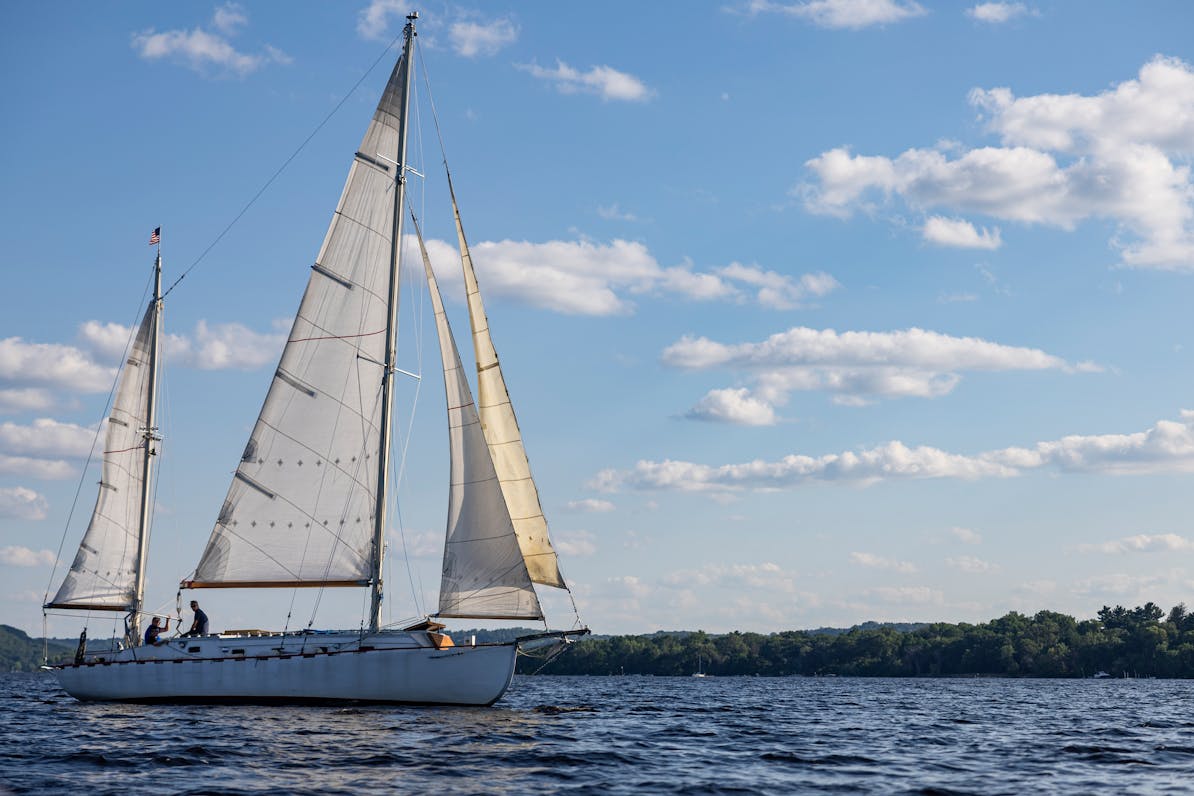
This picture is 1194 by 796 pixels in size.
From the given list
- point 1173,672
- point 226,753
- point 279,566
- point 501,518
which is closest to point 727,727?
point 501,518

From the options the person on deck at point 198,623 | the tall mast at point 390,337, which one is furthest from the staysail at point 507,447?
the person on deck at point 198,623

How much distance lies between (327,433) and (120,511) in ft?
37.5

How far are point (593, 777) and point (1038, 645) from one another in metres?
170

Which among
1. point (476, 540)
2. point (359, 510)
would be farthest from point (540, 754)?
point (359, 510)

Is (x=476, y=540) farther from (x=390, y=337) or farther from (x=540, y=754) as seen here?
(x=540, y=754)

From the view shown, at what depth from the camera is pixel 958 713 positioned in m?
56.1

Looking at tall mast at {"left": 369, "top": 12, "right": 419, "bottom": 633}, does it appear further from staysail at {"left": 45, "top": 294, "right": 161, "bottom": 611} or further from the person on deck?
staysail at {"left": 45, "top": 294, "right": 161, "bottom": 611}

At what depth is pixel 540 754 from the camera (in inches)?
1138

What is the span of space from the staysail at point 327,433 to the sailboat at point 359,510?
0.16 ft

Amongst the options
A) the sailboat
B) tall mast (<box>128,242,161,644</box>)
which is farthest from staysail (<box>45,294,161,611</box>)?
the sailboat

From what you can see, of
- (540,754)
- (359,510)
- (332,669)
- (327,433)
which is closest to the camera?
(540,754)

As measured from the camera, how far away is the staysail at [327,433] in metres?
40.8

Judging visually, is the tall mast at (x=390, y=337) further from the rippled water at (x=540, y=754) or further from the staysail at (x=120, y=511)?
the staysail at (x=120, y=511)

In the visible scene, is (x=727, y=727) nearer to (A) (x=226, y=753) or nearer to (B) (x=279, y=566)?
(B) (x=279, y=566)
